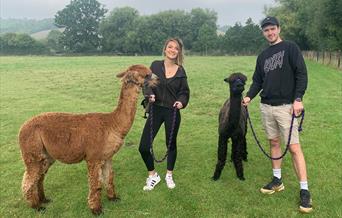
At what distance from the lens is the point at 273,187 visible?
563cm

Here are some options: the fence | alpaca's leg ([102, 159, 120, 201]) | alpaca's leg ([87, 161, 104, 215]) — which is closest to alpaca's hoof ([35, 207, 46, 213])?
alpaca's leg ([87, 161, 104, 215])

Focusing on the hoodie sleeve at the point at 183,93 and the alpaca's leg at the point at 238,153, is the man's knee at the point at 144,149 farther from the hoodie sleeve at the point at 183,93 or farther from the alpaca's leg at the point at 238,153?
the alpaca's leg at the point at 238,153

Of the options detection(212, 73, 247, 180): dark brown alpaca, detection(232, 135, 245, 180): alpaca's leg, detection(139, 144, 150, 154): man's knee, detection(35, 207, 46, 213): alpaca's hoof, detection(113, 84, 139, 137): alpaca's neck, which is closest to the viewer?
detection(113, 84, 139, 137): alpaca's neck

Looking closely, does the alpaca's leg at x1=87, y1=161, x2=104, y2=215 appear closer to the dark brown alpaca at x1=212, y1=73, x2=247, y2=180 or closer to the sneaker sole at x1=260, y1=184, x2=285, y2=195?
the dark brown alpaca at x1=212, y1=73, x2=247, y2=180

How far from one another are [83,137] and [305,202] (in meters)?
3.08

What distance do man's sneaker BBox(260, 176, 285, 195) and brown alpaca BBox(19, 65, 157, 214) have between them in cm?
232

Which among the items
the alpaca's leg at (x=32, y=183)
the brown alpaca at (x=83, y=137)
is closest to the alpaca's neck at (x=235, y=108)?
the brown alpaca at (x=83, y=137)

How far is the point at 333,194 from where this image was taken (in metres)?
5.45

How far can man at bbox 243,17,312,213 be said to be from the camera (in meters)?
4.87

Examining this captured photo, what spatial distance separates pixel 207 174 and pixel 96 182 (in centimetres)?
229

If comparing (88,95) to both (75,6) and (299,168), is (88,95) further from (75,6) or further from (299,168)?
(75,6)

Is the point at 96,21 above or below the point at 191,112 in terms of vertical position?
above

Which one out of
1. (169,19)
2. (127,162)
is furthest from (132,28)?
(127,162)

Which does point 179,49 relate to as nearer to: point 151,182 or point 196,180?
point 151,182
